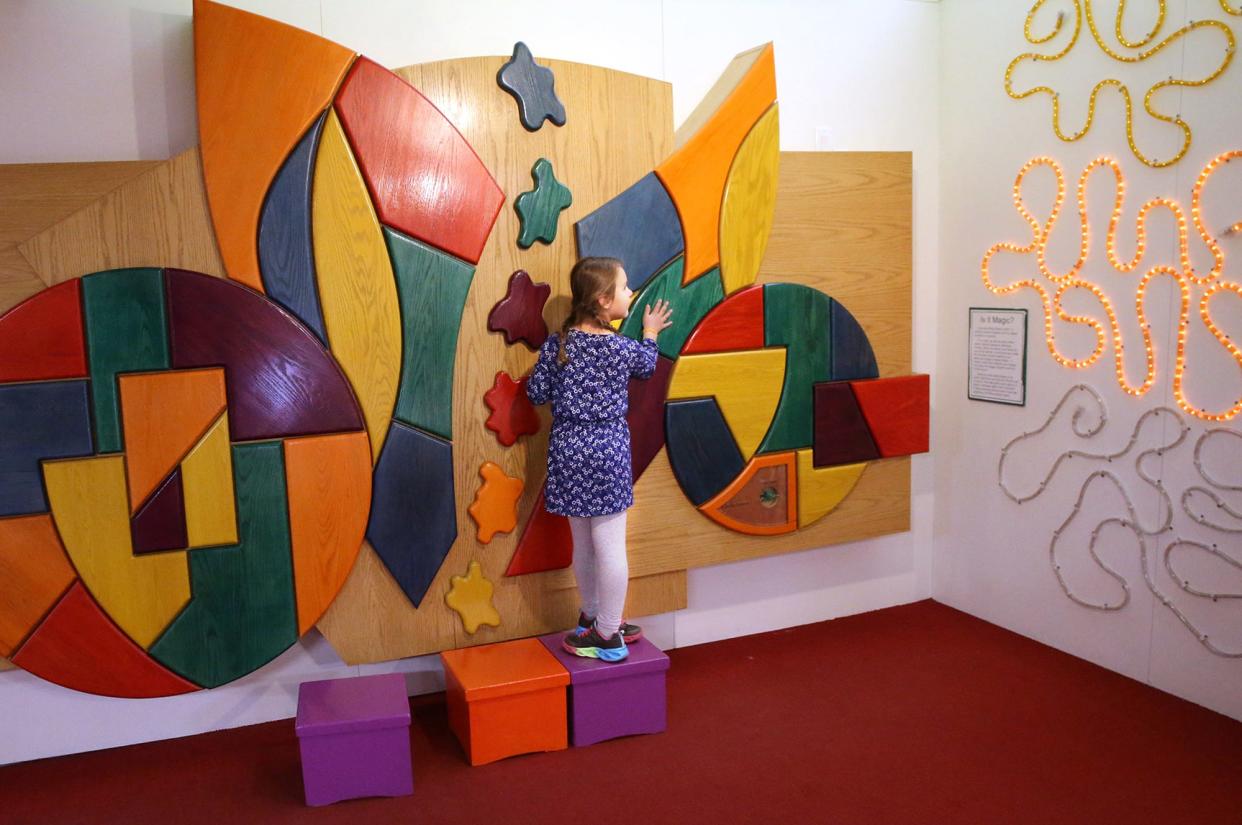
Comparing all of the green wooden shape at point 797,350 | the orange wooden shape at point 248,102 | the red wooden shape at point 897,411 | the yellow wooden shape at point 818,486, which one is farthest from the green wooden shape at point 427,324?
the red wooden shape at point 897,411

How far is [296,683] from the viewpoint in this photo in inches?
126

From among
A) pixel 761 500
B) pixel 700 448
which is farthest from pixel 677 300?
pixel 761 500

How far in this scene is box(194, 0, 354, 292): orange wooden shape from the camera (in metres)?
2.80

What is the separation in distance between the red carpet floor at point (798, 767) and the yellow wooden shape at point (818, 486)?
57 centimetres

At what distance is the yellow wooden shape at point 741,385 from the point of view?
11.3ft

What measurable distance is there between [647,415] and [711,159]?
88 centimetres

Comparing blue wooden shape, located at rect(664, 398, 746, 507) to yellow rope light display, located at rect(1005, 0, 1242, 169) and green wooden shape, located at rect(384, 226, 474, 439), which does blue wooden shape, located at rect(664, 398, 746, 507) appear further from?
yellow rope light display, located at rect(1005, 0, 1242, 169)

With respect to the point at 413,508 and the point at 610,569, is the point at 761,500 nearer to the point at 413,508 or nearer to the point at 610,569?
the point at 610,569

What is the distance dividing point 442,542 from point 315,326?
0.75 metres

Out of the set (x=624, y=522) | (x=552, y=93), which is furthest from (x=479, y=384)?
(x=552, y=93)

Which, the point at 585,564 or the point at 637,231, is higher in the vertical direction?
the point at 637,231

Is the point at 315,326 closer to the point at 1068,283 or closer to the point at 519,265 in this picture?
the point at 519,265

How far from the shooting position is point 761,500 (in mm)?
3645

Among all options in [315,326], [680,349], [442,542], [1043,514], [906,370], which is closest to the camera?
[315,326]
